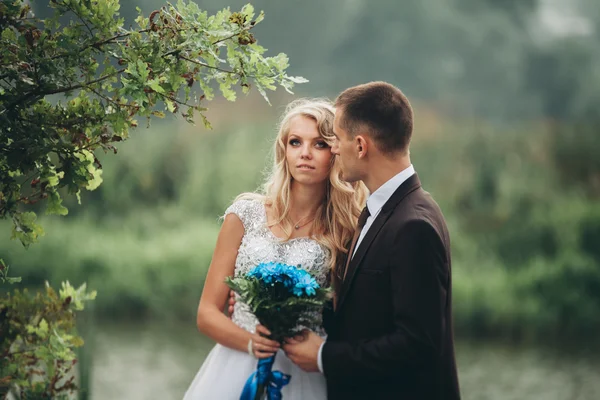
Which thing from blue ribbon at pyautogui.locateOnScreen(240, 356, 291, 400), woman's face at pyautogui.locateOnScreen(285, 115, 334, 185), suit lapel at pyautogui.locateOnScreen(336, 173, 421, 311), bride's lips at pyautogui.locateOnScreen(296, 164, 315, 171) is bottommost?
blue ribbon at pyautogui.locateOnScreen(240, 356, 291, 400)

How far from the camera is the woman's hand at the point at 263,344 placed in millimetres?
2537

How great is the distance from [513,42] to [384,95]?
15.8 metres

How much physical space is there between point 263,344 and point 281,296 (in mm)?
197

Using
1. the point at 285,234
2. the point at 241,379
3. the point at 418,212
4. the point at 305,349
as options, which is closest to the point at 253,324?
the point at 241,379

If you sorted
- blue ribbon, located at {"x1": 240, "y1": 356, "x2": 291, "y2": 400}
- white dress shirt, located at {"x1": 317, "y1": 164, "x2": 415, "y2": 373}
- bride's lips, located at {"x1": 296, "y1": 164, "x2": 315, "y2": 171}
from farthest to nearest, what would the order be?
bride's lips, located at {"x1": 296, "y1": 164, "x2": 315, "y2": 171}
blue ribbon, located at {"x1": 240, "y1": 356, "x2": 291, "y2": 400}
white dress shirt, located at {"x1": 317, "y1": 164, "x2": 415, "y2": 373}

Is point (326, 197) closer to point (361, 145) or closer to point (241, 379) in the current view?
point (361, 145)

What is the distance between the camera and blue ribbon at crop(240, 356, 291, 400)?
104 inches

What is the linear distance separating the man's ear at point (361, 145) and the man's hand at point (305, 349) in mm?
593

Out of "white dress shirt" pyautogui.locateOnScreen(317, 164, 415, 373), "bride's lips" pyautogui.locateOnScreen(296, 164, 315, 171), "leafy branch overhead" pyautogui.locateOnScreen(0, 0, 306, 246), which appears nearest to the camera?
"leafy branch overhead" pyautogui.locateOnScreen(0, 0, 306, 246)

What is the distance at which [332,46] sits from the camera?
55.7 feet

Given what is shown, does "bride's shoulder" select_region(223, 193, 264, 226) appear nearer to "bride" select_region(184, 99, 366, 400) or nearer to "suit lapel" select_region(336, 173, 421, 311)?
"bride" select_region(184, 99, 366, 400)

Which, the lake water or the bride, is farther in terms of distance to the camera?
the lake water

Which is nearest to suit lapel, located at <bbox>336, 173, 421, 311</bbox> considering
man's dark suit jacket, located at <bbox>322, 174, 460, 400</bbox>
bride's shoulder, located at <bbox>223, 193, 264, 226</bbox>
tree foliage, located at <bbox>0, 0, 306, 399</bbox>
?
→ man's dark suit jacket, located at <bbox>322, 174, 460, 400</bbox>

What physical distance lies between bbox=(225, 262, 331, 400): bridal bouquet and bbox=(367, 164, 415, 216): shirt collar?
300 mm
